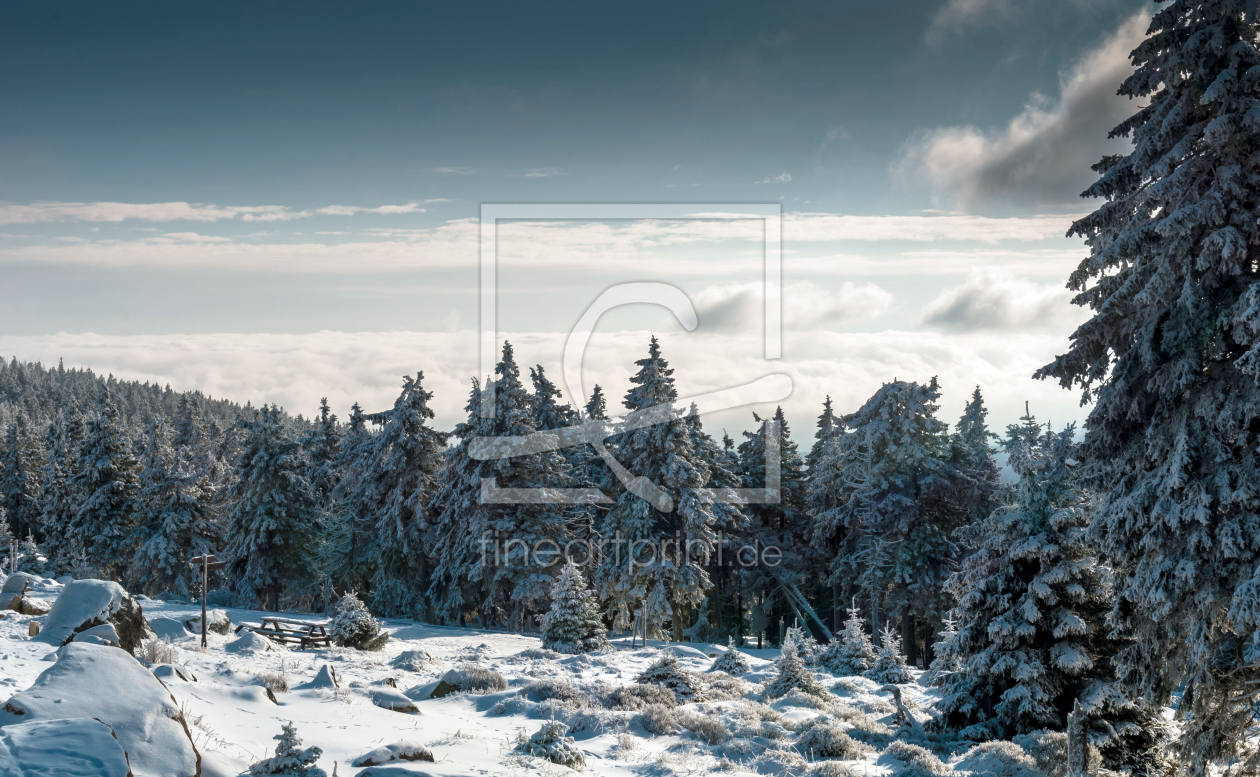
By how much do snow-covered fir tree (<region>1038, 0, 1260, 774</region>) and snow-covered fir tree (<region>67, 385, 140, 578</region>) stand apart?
154 ft

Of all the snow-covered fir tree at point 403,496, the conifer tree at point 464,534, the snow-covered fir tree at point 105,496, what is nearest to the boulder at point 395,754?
the conifer tree at point 464,534

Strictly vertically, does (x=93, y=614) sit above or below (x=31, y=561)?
above

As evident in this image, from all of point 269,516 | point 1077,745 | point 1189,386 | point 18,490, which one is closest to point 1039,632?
point 1077,745

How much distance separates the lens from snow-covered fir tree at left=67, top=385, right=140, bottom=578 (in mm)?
41281

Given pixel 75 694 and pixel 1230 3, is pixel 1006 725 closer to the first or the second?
pixel 1230 3

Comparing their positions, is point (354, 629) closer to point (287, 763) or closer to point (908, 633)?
point (287, 763)

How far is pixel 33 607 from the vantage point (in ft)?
61.3

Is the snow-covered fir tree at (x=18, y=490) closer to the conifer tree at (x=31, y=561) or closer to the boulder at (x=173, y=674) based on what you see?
the conifer tree at (x=31, y=561)

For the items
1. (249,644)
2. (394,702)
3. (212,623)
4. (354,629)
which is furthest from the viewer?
(354,629)

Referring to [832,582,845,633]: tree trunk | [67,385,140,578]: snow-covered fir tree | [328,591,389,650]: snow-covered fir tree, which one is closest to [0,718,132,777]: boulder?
[328,591,389,650]: snow-covered fir tree

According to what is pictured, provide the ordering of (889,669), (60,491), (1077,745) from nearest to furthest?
(1077,745)
(889,669)
(60,491)

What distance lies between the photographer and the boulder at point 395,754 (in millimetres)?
9409

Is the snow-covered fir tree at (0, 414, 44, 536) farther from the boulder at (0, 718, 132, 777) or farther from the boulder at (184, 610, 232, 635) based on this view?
the boulder at (0, 718, 132, 777)

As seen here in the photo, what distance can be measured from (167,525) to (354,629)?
23.5 metres
